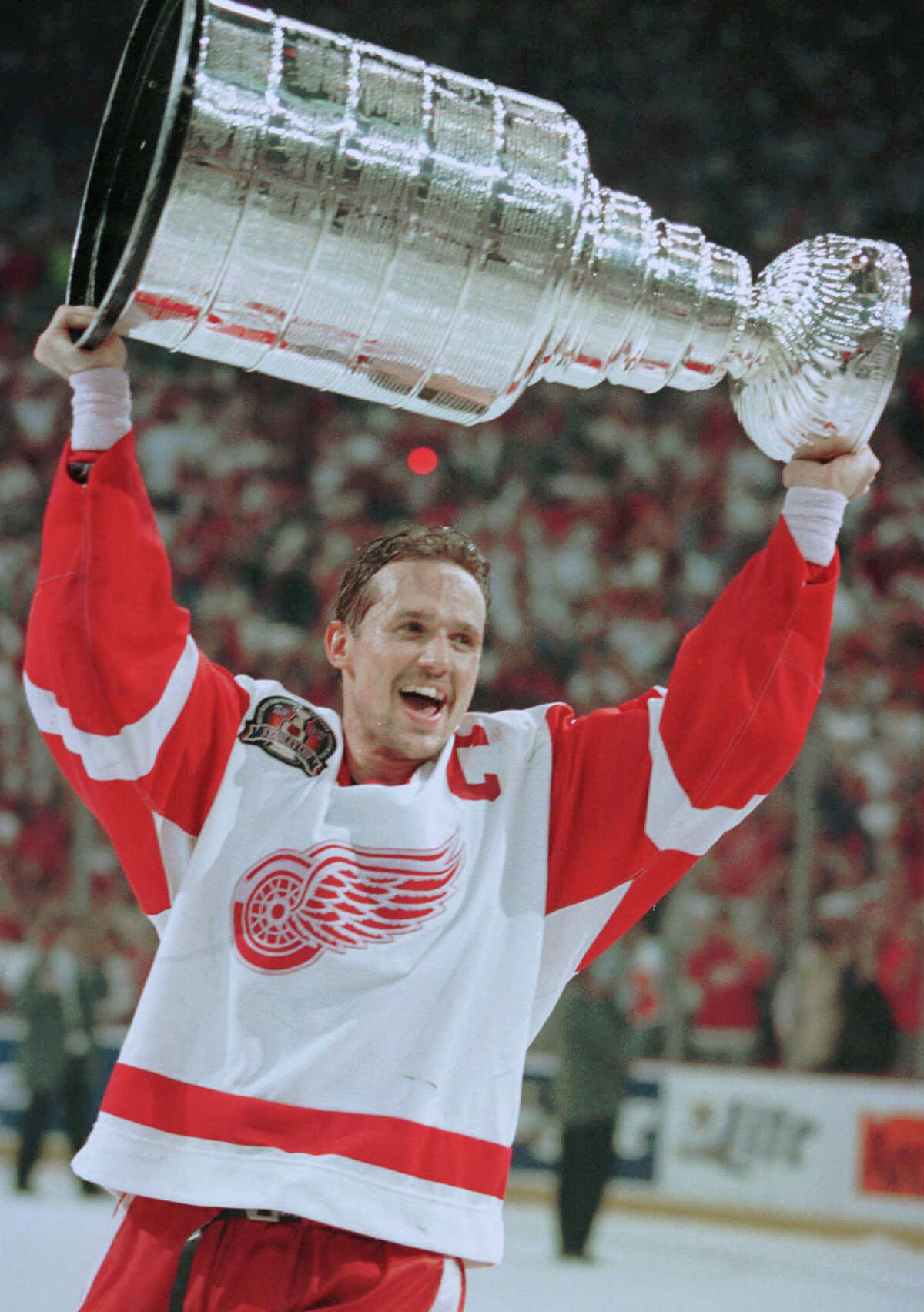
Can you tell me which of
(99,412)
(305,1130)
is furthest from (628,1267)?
(99,412)

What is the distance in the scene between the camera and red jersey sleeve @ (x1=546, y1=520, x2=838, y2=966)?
185 cm

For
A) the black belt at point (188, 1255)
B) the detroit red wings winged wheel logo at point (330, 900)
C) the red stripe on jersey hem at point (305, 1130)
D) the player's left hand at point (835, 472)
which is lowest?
the black belt at point (188, 1255)

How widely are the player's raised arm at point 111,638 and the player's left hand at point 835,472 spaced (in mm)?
817

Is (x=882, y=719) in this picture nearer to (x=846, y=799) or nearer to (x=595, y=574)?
(x=846, y=799)

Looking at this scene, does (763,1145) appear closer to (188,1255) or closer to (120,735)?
(188,1255)

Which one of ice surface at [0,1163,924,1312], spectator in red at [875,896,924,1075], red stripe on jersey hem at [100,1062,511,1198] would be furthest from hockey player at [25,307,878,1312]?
spectator in red at [875,896,924,1075]

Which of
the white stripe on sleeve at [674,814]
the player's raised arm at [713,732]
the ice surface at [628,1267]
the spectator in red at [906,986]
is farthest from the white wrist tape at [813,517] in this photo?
the spectator in red at [906,986]

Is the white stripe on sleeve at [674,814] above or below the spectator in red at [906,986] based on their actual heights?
below

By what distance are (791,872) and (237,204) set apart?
5060 millimetres

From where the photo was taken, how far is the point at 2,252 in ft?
28.0

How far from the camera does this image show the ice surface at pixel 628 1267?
4.95 m

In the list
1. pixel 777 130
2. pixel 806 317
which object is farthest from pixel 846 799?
pixel 806 317

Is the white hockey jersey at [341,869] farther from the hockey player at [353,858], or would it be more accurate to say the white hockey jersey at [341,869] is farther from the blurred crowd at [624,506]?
the blurred crowd at [624,506]

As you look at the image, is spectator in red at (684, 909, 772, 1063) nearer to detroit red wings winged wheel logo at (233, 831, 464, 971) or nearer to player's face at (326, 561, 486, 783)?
player's face at (326, 561, 486, 783)
